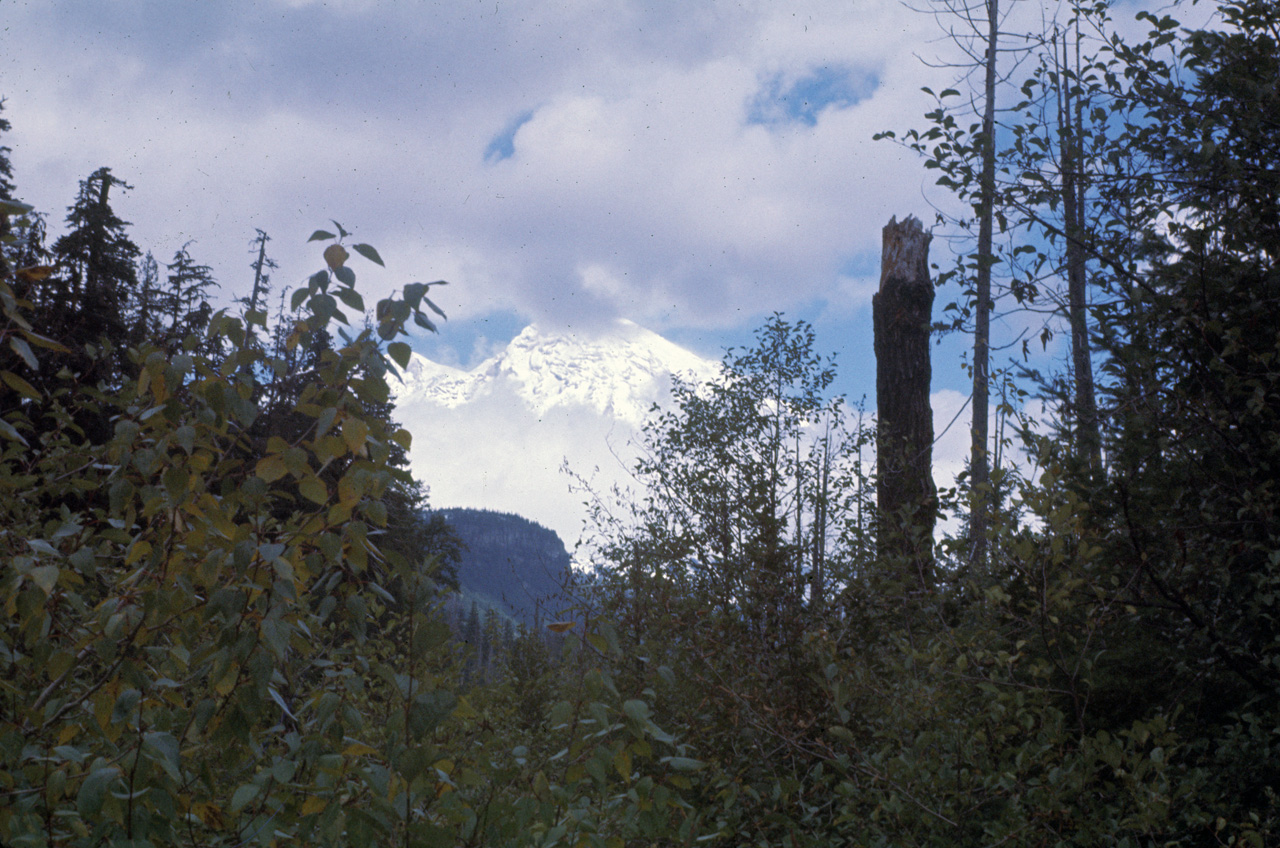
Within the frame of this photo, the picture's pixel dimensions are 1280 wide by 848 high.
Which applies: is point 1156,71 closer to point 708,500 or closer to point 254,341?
point 708,500

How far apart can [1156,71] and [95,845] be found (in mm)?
4760

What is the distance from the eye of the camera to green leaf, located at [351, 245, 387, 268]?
1525mm

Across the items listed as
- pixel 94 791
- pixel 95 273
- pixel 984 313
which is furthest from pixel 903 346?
pixel 95 273

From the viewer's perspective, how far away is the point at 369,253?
5.03 feet

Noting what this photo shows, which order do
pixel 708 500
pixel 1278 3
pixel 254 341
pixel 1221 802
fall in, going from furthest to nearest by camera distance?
1. pixel 708 500
2. pixel 1278 3
3. pixel 1221 802
4. pixel 254 341

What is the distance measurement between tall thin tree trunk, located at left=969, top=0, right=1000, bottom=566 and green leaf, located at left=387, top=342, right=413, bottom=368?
224 centimetres

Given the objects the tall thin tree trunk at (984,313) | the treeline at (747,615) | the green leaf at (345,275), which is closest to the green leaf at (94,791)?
the treeline at (747,615)

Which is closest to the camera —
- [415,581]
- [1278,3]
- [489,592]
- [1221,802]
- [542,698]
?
[415,581]

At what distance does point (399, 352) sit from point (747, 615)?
3.59 m

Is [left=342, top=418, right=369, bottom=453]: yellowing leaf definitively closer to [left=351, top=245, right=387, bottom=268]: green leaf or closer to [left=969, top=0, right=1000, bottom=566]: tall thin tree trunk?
Result: [left=351, top=245, right=387, bottom=268]: green leaf

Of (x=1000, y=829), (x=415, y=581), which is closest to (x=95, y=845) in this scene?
(x=415, y=581)

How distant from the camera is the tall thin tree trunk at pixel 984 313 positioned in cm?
381

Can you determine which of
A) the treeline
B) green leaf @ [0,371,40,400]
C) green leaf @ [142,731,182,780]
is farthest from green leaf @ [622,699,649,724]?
green leaf @ [0,371,40,400]

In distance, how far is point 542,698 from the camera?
31.9 ft
